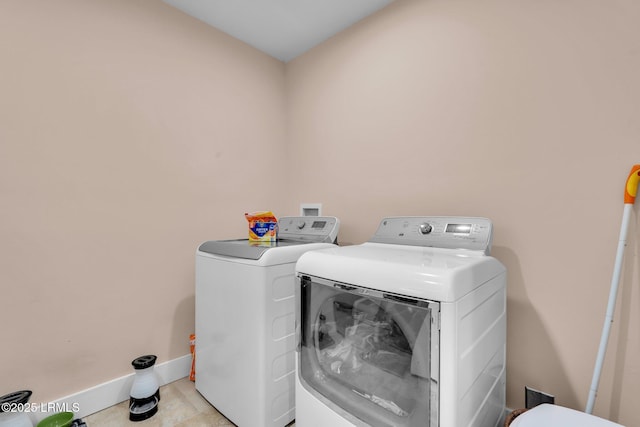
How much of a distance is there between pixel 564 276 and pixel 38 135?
2537 mm

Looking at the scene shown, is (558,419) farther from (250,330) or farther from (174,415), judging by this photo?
(174,415)

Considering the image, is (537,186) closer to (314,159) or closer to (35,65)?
(314,159)

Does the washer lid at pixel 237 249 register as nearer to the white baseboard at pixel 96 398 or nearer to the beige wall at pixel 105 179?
the beige wall at pixel 105 179

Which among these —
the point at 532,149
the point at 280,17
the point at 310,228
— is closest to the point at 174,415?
the point at 310,228

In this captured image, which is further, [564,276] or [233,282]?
[233,282]

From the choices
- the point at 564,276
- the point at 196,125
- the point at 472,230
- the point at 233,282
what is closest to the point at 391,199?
the point at 472,230

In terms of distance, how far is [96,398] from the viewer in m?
1.53

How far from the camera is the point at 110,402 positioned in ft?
5.18

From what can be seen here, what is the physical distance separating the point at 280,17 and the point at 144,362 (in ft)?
7.52

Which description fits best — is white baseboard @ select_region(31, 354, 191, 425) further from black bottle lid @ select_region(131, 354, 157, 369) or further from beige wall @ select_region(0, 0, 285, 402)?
black bottle lid @ select_region(131, 354, 157, 369)

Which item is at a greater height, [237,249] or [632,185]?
[632,185]

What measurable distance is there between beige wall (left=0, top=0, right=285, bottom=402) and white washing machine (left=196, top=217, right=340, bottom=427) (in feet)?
1.39

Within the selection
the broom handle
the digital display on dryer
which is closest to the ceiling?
the digital display on dryer

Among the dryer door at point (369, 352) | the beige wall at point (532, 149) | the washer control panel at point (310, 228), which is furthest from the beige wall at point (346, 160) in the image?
the dryer door at point (369, 352)
